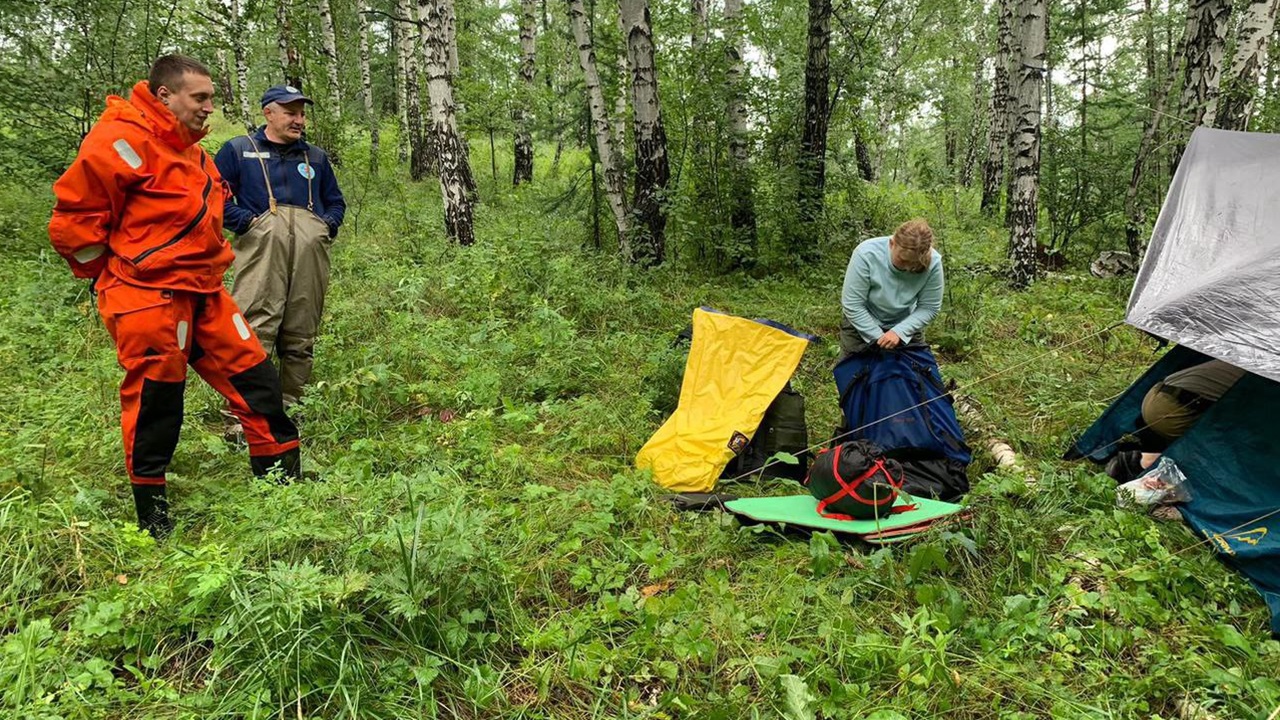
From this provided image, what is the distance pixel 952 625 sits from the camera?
2.51m

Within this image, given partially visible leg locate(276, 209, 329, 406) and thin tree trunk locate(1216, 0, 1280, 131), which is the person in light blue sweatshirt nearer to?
partially visible leg locate(276, 209, 329, 406)

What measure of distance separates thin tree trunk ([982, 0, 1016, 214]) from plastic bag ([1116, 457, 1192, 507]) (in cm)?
1103

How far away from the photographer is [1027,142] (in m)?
7.08

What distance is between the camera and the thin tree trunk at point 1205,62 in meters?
5.93

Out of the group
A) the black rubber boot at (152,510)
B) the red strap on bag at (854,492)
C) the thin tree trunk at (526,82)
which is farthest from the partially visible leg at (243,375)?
the thin tree trunk at (526,82)

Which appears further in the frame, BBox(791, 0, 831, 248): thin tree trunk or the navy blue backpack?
BBox(791, 0, 831, 248): thin tree trunk

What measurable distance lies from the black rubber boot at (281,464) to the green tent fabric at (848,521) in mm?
2223

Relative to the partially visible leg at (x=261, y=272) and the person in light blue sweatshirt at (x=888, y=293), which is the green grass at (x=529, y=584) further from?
the person in light blue sweatshirt at (x=888, y=293)

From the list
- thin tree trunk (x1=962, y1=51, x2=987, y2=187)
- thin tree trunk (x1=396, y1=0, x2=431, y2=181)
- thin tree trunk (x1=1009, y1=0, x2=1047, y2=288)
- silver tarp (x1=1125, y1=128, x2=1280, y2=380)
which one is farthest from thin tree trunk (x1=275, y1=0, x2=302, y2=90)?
thin tree trunk (x1=962, y1=51, x2=987, y2=187)

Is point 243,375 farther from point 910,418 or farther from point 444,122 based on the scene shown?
point 444,122

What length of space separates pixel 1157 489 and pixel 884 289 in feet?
5.97

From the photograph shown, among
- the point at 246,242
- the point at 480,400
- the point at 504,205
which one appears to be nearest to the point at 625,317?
the point at 480,400

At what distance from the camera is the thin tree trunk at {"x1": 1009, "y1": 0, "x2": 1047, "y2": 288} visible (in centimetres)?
675

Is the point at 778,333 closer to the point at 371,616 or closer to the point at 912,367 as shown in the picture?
the point at 912,367
